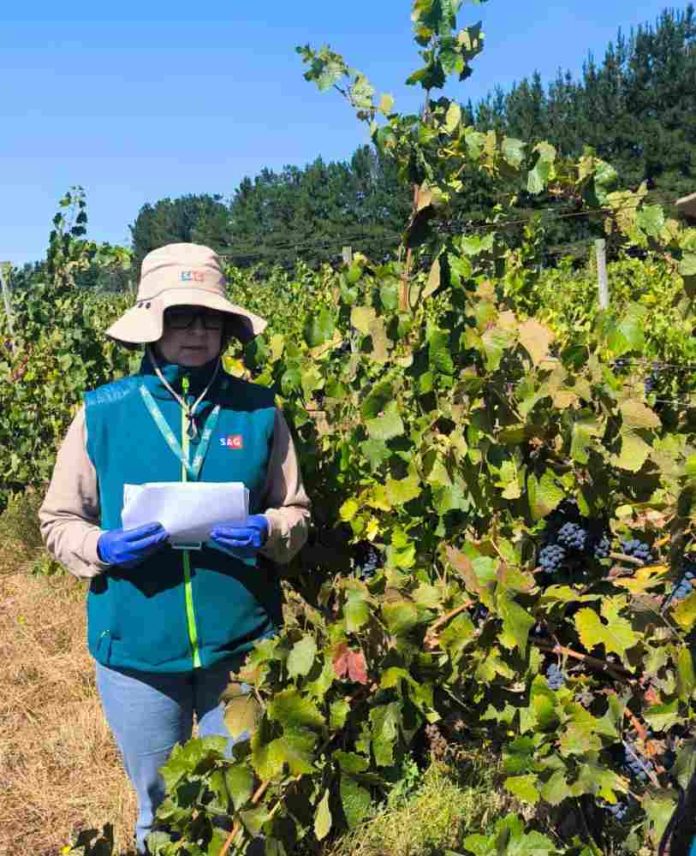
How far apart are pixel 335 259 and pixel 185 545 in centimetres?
4170

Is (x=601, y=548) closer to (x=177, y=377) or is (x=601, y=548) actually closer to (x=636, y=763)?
(x=636, y=763)

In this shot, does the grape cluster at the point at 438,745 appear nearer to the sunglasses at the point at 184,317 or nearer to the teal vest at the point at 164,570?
the teal vest at the point at 164,570

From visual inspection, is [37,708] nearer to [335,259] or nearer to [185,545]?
[185,545]

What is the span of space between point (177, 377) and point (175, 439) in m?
0.13

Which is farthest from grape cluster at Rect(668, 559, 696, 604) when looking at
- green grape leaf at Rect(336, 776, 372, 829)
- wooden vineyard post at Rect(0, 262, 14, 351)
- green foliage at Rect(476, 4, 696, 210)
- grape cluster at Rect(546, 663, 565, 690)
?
green foliage at Rect(476, 4, 696, 210)

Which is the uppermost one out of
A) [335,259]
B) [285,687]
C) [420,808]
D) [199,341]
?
[335,259]

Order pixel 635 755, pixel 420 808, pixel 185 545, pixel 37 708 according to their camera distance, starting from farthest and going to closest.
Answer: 1. pixel 37 708
2. pixel 420 808
3. pixel 185 545
4. pixel 635 755

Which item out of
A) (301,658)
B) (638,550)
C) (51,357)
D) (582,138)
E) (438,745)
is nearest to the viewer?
(301,658)

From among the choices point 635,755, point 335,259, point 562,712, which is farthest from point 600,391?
point 335,259

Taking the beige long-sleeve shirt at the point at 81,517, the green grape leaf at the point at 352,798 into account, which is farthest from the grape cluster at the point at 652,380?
the green grape leaf at the point at 352,798

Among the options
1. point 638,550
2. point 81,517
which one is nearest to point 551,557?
point 638,550

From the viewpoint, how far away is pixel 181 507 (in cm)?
192

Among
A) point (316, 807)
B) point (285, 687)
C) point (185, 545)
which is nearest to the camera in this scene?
point (285, 687)

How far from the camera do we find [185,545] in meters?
1.96
